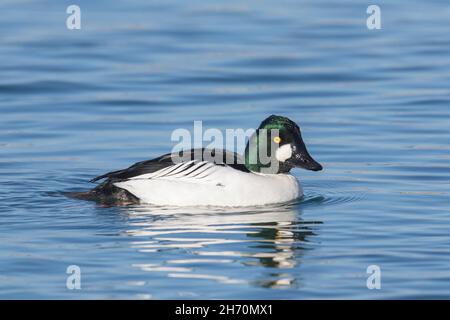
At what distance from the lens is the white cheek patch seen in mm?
14578

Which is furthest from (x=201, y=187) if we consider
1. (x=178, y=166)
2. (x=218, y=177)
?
(x=178, y=166)

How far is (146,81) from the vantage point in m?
22.2

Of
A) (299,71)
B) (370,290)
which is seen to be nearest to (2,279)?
(370,290)

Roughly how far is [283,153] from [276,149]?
10 cm

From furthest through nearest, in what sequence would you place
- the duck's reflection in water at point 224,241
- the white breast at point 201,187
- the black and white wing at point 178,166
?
the black and white wing at point 178,166 → the white breast at point 201,187 → the duck's reflection in water at point 224,241

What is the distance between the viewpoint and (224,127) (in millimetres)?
18531

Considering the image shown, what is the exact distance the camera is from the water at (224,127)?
449 inches

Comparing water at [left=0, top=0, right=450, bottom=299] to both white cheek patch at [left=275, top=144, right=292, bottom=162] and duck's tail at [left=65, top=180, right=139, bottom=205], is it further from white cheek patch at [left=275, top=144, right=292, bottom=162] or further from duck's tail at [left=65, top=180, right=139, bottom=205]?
white cheek patch at [left=275, top=144, right=292, bottom=162]

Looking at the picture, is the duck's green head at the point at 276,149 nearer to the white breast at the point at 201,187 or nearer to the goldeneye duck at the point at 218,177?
the goldeneye duck at the point at 218,177

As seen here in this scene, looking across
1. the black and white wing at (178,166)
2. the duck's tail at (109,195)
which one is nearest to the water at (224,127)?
the duck's tail at (109,195)

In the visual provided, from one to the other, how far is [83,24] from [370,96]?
796 cm

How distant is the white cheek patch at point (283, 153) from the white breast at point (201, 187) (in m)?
0.49

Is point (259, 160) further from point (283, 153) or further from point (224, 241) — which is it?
point (224, 241)
